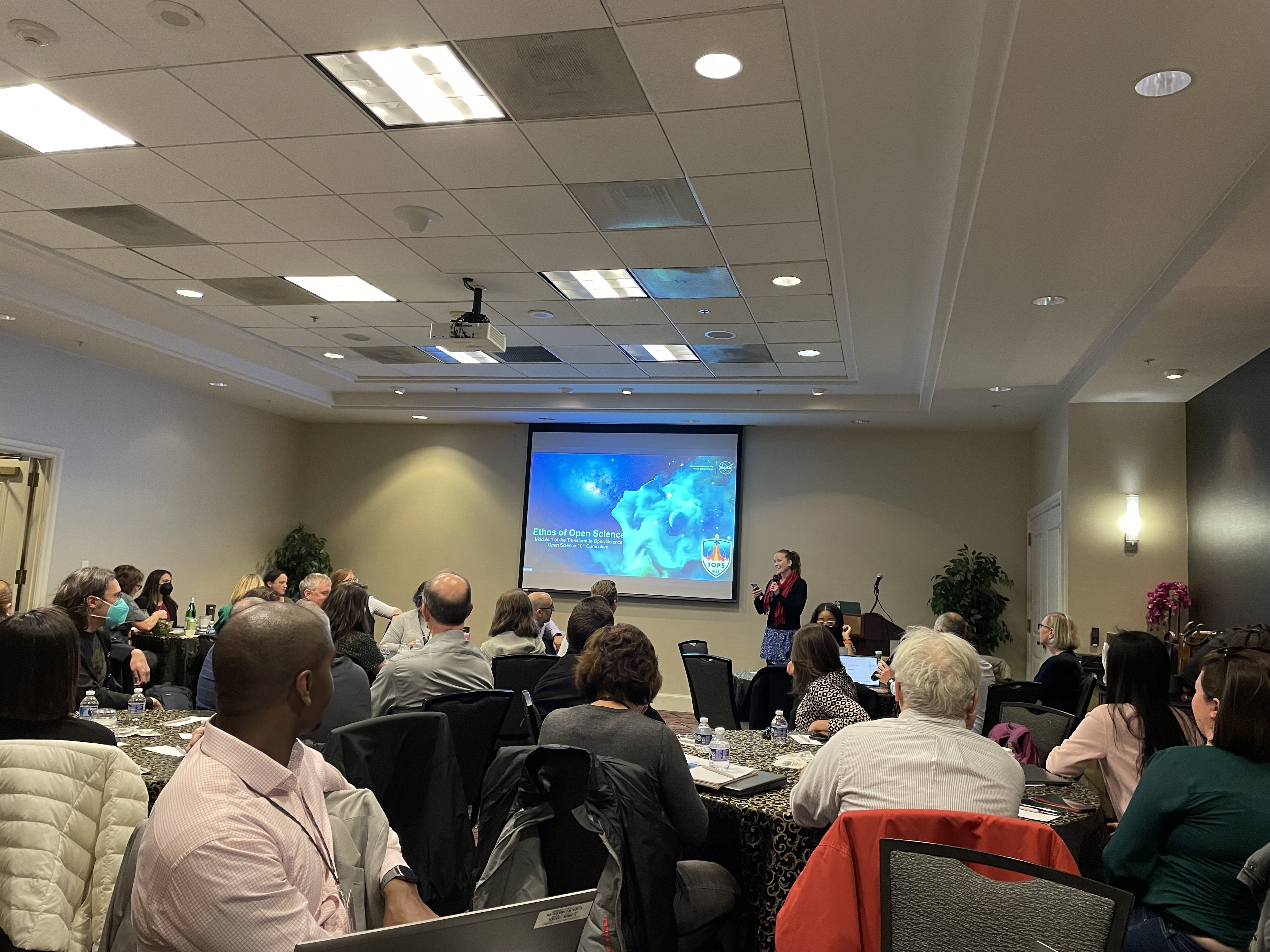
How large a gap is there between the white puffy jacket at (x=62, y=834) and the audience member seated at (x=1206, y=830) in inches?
96.7

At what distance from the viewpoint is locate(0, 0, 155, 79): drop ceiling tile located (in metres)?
3.29

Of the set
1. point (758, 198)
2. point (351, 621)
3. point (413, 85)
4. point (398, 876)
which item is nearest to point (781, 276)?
point (758, 198)

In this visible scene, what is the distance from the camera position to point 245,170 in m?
4.53

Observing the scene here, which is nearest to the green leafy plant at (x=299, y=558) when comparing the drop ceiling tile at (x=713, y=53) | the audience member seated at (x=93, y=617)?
the audience member seated at (x=93, y=617)

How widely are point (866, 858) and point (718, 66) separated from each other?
2789 millimetres

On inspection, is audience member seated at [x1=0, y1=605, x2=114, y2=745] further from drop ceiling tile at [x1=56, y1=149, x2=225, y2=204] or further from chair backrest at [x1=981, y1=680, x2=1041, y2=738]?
chair backrest at [x1=981, y1=680, x2=1041, y2=738]

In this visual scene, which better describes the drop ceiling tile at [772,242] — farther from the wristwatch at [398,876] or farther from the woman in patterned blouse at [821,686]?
the wristwatch at [398,876]

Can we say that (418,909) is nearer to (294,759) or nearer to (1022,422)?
(294,759)

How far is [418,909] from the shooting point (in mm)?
1702

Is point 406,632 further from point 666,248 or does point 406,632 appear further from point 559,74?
point 559,74

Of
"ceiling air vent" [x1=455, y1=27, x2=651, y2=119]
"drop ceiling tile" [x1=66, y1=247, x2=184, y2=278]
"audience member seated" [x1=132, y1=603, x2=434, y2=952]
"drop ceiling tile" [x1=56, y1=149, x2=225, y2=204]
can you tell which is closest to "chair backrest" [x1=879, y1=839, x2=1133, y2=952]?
"audience member seated" [x1=132, y1=603, x2=434, y2=952]

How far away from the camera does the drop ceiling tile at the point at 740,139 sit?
378 centimetres

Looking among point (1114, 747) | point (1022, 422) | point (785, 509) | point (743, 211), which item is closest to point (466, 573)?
point (785, 509)

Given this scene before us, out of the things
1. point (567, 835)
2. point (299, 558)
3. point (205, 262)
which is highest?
point (205, 262)
